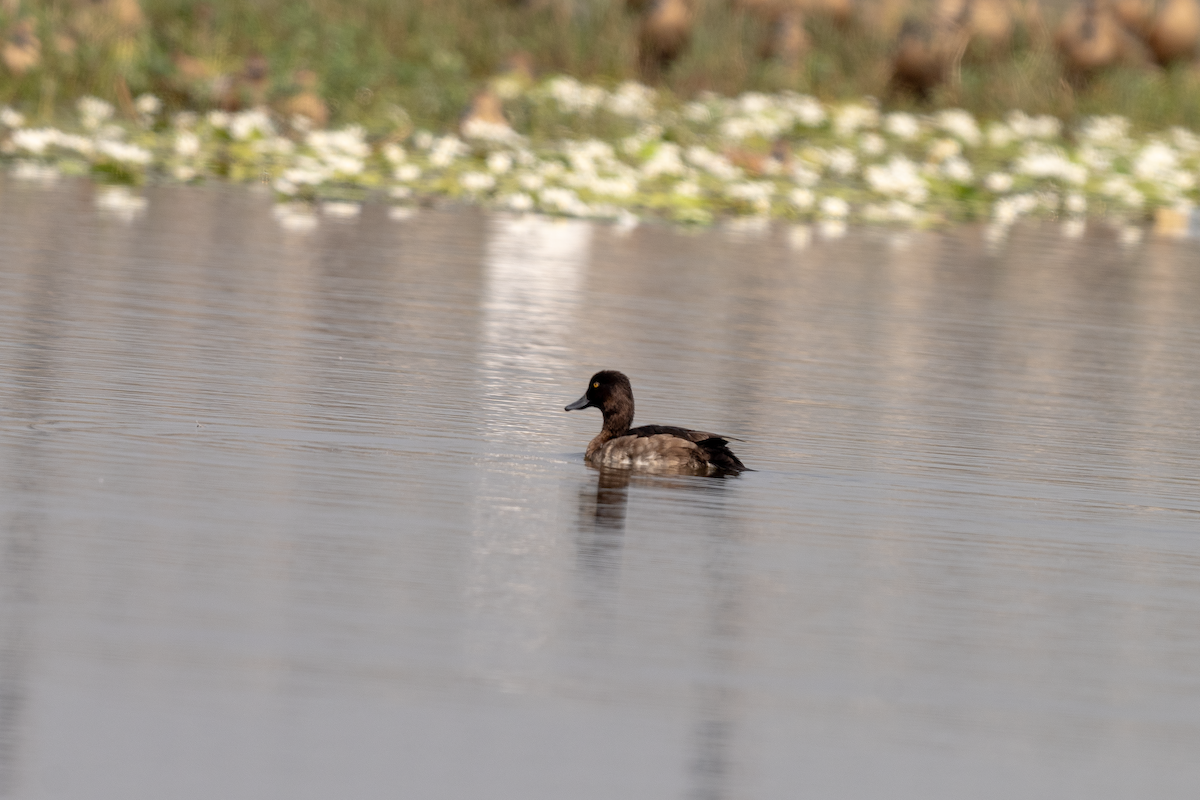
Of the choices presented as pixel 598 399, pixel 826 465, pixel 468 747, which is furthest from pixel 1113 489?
pixel 468 747

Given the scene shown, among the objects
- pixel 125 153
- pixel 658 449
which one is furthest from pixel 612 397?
pixel 125 153

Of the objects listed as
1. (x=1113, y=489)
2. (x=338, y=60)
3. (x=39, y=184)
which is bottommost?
(x=1113, y=489)

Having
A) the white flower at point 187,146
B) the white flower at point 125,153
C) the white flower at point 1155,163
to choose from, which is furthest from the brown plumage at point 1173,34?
the white flower at point 125,153

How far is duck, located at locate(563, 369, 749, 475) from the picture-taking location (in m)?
10.4

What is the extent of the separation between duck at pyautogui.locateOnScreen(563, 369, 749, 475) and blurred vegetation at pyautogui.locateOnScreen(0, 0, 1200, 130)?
53.5 feet

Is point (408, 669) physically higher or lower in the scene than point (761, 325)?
lower

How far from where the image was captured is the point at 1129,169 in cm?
2859

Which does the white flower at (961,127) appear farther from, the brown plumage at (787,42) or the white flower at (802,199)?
the white flower at (802,199)

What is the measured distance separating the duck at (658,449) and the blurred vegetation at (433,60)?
1632 cm

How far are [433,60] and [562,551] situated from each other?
74.5 ft

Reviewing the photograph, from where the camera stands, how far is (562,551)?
27.9 ft

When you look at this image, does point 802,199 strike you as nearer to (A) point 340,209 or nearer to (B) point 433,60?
(A) point 340,209

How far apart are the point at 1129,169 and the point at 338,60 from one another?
31.5ft

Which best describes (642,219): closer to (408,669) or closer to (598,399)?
(598,399)
